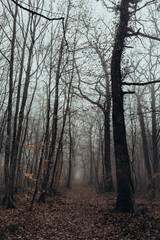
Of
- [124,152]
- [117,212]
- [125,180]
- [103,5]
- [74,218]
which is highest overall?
[103,5]

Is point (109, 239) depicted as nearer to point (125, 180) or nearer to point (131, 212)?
point (131, 212)

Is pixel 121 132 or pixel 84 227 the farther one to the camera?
pixel 121 132

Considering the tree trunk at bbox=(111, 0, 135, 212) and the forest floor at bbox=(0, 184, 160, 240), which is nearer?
the forest floor at bbox=(0, 184, 160, 240)

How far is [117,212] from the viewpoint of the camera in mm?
6477

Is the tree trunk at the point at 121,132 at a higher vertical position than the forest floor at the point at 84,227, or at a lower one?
higher

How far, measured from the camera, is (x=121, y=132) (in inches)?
283

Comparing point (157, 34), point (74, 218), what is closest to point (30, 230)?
point (74, 218)

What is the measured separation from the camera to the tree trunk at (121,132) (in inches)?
260

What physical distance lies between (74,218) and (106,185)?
7386mm

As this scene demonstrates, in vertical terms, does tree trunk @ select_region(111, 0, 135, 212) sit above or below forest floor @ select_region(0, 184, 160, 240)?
above

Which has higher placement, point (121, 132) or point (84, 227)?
point (121, 132)

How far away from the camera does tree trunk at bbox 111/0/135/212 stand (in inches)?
260

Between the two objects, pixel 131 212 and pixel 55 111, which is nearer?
pixel 131 212

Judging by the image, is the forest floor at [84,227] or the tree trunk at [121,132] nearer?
the forest floor at [84,227]
